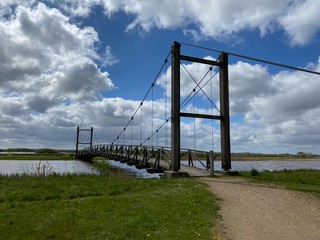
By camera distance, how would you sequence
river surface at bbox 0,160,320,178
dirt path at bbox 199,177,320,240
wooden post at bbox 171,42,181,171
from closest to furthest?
dirt path at bbox 199,177,320,240 < wooden post at bbox 171,42,181,171 < river surface at bbox 0,160,320,178

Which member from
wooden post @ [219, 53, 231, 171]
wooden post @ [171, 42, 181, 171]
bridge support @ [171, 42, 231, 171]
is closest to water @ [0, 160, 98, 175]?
wooden post @ [171, 42, 181, 171]

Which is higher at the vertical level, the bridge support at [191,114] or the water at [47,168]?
the bridge support at [191,114]

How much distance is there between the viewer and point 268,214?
7.44m

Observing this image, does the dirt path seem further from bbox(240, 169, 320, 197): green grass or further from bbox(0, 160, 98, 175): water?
bbox(0, 160, 98, 175): water

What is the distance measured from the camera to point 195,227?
6.24 m

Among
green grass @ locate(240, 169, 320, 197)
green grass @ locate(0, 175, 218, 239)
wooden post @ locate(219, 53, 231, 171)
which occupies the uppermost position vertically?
wooden post @ locate(219, 53, 231, 171)

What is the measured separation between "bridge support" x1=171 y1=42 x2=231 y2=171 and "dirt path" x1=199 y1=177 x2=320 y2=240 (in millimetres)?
5264

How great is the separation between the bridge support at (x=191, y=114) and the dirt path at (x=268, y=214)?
5.26 meters

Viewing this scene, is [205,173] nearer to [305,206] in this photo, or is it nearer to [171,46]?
[171,46]

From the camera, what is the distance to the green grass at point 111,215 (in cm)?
608

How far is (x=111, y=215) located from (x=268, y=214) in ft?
11.8

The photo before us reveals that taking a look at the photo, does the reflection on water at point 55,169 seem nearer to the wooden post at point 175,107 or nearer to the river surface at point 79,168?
the river surface at point 79,168

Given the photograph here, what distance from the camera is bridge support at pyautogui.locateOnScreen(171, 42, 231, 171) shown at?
15.9 m

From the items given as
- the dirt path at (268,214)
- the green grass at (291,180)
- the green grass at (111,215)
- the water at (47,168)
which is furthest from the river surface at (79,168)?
the dirt path at (268,214)
